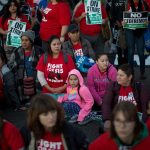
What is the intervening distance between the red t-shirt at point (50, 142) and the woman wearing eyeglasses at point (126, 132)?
0.39 metres

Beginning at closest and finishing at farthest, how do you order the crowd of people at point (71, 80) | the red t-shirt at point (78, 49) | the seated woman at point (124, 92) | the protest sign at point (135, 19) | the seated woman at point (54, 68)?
the crowd of people at point (71, 80), the seated woman at point (124, 92), the seated woman at point (54, 68), the red t-shirt at point (78, 49), the protest sign at point (135, 19)

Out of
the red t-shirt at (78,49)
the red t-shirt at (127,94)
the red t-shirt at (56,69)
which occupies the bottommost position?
the red t-shirt at (127,94)

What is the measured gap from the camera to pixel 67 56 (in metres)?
6.77

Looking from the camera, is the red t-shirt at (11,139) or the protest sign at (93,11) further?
the protest sign at (93,11)

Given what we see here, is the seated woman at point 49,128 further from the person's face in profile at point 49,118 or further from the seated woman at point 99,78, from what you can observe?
the seated woman at point 99,78

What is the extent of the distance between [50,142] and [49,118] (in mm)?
279

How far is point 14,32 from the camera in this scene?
816cm

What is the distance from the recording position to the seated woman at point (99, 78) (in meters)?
6.62

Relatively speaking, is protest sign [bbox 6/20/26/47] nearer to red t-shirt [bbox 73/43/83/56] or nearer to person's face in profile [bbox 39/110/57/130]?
red t-shirt [bbox 73/43/83/56]

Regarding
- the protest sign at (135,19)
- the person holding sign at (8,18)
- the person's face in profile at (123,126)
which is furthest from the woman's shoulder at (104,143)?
the person holding sign at (8,18)

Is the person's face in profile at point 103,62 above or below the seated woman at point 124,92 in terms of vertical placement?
above

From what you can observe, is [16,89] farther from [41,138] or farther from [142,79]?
[41,138]

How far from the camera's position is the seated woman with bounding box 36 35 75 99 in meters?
6.70

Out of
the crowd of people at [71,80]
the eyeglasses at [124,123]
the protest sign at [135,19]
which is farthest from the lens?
the protest sign at [135,19]
